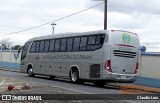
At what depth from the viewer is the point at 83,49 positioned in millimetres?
24594

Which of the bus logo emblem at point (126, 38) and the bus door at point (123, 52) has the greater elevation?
the bus logo emblem at point (126, 38)

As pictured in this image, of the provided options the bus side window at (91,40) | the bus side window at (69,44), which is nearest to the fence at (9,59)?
the bus side window at (69,44)

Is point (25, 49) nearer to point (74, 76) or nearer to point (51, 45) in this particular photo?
point (51, 45)

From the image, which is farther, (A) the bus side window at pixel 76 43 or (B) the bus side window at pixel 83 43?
(A) the bus side window at pixel 76 43

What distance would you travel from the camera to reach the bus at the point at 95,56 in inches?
895

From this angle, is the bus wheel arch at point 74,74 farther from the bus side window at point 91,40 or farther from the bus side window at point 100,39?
the bus side window at point 100,39

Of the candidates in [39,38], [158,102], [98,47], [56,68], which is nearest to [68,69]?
[56,68]

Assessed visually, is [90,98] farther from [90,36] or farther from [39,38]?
[39,38]

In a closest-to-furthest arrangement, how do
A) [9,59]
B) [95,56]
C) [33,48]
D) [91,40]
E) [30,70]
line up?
[95,56] → [91,40] → [30,70] → [33,48] → [9,59]

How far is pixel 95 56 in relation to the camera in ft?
76.8

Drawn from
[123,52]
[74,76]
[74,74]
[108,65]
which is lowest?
[74,76]

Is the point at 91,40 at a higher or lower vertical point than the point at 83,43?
higher

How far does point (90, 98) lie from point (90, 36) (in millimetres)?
9767

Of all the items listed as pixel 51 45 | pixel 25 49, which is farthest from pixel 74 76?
pixel 25 49
